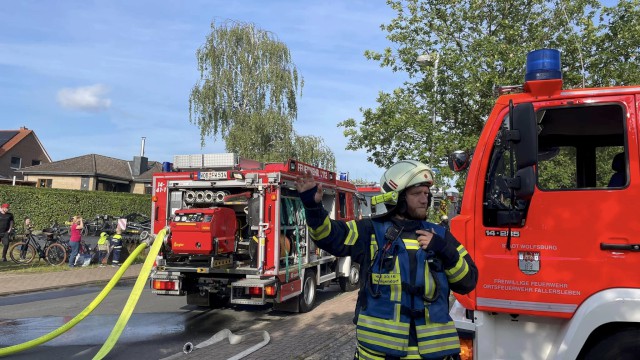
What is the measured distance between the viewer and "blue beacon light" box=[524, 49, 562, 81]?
3.41 m

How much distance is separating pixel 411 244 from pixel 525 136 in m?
1.06

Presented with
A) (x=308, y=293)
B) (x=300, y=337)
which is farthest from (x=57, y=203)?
(x=300, y=337)

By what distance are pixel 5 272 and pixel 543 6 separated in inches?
606

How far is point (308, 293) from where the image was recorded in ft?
29.4

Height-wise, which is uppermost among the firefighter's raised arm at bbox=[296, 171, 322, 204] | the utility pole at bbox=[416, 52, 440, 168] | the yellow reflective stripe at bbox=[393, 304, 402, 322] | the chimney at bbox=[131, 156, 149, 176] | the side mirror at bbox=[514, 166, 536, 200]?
the chimney at bbox=[131, 156, 149, 176]

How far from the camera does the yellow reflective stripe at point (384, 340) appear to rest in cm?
230

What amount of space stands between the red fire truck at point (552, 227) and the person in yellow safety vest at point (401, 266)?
0.82 metres

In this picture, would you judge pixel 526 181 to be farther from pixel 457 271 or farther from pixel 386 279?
pixel 386 279

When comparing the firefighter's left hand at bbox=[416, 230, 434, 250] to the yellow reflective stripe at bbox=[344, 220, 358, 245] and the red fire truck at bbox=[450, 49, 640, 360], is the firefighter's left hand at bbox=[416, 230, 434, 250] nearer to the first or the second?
the yellow reflective stripe at bbox=[344, 220, 358, 245]

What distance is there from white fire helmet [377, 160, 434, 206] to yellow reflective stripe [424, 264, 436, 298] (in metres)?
0.37

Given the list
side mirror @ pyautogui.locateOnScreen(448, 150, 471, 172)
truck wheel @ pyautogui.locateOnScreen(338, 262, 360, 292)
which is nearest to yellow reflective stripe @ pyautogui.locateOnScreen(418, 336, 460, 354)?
side mirror @ pyautogui.locateOnScreen(448, 150, 471, 172)

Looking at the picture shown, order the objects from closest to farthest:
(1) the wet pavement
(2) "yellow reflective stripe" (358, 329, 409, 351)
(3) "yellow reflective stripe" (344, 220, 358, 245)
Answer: (2) "yellow reflective stripe" (358, 329, 409, 351), (3) "yellow reflective stripe" (344, 220, 358, 245), (1) the wet pavement

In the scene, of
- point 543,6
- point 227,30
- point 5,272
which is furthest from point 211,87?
point 543,6

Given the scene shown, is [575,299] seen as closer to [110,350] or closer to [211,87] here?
[110,350]
